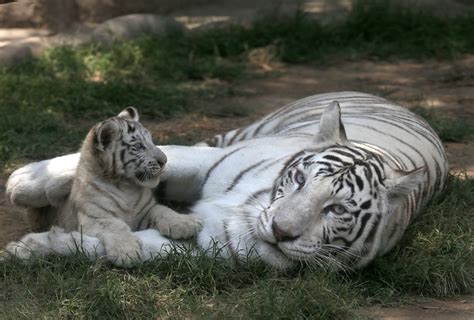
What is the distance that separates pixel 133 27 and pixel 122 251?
4.39m

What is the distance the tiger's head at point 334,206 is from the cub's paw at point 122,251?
512 mm

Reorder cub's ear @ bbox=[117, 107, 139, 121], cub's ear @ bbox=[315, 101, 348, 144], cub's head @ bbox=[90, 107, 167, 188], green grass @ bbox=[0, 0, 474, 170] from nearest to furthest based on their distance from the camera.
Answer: cub's head @ bbox=[90, 107, 167, 188], cub's ear @ bbox=[315, 101, 348, 144], cub's ear @ bbox=[117, 107, 139, 121], green grass @ bbox=[0, 0, 474, 170]

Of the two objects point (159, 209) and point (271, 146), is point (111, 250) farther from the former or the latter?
point (271, 146)

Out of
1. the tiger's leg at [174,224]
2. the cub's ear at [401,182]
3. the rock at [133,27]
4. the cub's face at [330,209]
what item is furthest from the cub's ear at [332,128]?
the rock at [133,27]

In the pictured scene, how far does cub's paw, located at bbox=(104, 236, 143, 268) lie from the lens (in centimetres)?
398

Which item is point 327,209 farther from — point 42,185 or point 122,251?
point 42,185

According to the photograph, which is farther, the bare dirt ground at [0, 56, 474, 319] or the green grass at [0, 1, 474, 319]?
the bare dirt ground at [0, 56, 474, 319]

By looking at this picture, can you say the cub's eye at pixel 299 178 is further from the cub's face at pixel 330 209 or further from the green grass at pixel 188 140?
the green grass at pixel 188 140

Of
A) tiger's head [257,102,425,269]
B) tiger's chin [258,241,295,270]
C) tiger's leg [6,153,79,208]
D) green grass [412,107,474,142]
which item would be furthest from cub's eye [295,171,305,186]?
green grass [412,107,474,142]

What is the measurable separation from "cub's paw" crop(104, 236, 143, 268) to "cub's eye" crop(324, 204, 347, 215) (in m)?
0.79

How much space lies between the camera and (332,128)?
4.33 m

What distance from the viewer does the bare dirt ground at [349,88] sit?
21.2 ft

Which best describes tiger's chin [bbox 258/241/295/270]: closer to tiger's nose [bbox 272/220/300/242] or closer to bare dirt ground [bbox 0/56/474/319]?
tiger's nose [bbox 272/220/300/242]

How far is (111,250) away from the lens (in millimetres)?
3980
